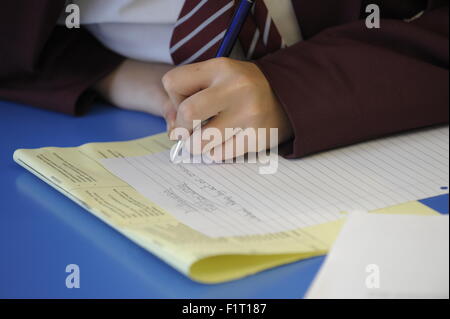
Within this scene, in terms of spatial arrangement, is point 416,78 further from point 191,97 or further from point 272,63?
point 191,97

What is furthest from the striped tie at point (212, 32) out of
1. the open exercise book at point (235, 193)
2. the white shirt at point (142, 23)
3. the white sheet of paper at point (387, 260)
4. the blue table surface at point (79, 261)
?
the white sheet of paper at point (387, 260)

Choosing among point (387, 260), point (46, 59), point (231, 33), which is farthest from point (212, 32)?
point (387, 260)

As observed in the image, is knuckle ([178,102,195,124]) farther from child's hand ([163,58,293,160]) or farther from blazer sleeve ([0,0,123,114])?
blazer sleeve ([0,0,123,114])

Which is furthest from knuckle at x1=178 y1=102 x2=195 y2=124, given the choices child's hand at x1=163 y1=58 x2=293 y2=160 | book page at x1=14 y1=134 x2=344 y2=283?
book page at x1=14 y1=134 x2=344 y2=283

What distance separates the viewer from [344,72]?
2.74 feet

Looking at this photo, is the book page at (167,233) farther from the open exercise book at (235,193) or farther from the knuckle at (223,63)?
the knuckle at (223,63)

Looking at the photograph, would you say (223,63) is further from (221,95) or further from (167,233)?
(167,233)

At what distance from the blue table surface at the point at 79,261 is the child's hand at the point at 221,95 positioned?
18 centimetres

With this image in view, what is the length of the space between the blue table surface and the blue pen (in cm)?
15

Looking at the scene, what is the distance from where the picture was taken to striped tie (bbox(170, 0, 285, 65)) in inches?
34.5

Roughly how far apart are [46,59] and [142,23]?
161 millimetres
